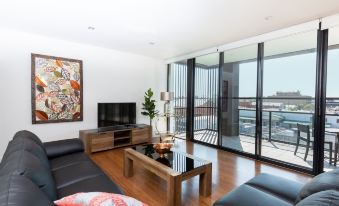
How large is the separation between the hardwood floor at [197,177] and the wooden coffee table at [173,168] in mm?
163

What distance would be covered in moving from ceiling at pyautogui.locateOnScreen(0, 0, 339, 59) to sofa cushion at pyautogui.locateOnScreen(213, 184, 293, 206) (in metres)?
2.20

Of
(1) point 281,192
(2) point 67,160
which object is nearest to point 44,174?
(2) point 67,160

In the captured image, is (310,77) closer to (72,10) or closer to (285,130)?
(285,130)

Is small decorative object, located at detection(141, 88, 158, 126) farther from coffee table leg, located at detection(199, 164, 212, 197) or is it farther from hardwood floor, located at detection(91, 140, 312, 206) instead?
coffee table leg, located at detection(199, 164, 212, 197)

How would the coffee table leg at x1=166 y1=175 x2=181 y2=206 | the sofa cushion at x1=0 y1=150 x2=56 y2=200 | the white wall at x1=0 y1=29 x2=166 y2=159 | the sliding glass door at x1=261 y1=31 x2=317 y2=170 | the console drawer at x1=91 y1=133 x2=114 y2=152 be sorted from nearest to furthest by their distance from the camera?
the sofa cushion at x1=0 y1=150 x2=56 y2=200
the coffee table leg at x1=166 y1=175 x2=181 y2=206
the sliding glass door at x1=261 y1=31 x2=317 y2=170
the white wall at x1=0 y1=29 x2=166 y2=159
the console drawer at x1=91 y1=133 x2=114 y2=152

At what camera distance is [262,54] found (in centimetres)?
351

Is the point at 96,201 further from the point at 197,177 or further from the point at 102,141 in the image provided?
the point at 102,141

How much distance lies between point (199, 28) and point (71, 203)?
122 inches

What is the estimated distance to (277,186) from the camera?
169cm

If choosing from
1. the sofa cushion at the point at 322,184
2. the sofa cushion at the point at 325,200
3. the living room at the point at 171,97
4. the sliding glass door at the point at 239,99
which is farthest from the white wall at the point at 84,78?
the sofa cushion at the point at 325,200

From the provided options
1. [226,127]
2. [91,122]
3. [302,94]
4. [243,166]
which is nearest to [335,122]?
[302,94]

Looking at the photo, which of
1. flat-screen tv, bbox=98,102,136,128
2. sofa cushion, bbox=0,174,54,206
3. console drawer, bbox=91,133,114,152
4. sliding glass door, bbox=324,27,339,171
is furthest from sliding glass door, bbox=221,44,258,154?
sofa cushion, bbox=0,174,54,206

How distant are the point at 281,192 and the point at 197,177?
136cm

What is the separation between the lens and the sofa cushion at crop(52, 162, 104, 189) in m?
1.77
